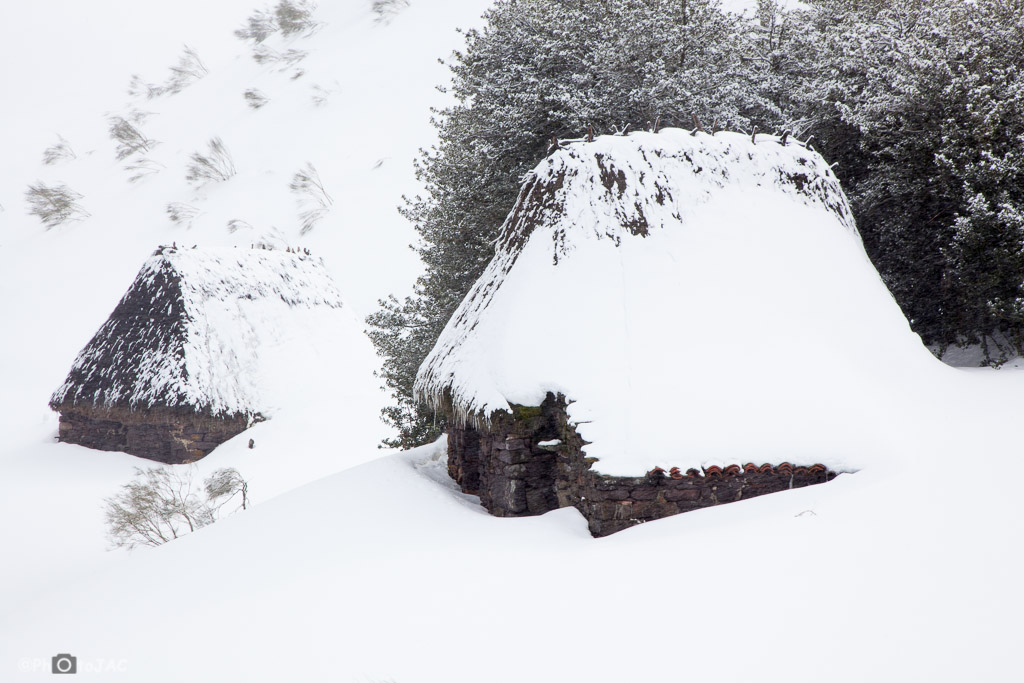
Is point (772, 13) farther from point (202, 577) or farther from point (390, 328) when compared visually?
point (202, 577)

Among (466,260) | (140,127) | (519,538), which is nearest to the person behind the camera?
(519,538)

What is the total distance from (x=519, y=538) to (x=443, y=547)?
28.1 inches

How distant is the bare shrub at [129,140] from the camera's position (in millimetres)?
41938

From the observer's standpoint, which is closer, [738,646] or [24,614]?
[738,646]

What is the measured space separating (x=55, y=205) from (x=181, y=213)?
9884mm

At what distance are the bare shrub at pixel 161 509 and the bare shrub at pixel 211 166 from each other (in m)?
27.3

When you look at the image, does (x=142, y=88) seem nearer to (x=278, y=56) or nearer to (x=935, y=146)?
(x=278, y=56)

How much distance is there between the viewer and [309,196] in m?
33.0

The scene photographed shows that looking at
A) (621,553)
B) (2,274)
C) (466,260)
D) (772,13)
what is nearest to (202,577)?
(621,553)

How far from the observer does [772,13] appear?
15836mm

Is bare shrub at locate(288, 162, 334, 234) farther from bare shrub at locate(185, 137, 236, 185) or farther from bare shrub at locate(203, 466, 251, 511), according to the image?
bare shrub at locate(203, 466, 251, 511)

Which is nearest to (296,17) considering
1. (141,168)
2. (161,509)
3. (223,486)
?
(141,168)

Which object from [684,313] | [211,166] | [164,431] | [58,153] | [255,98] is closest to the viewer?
[684,313]

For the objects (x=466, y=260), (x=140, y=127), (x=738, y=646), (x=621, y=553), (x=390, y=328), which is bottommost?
(x=738, y=646)
